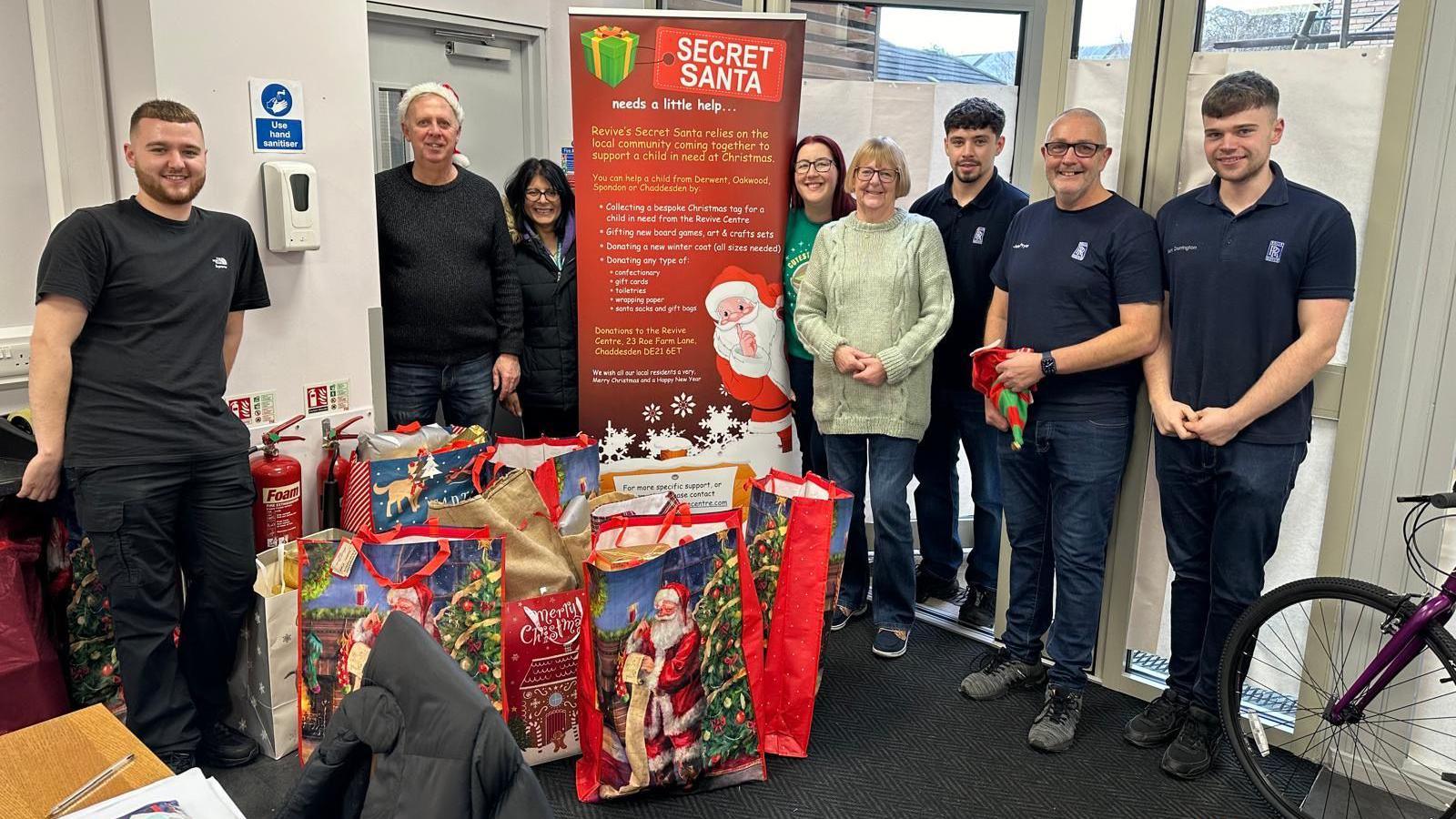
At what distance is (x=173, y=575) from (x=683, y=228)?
1.78 m

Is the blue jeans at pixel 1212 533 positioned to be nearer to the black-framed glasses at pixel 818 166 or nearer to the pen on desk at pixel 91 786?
the black-framed glasses at pixel 818 166

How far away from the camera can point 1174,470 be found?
2.65 metres

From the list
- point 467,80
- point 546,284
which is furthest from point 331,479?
point 467,80

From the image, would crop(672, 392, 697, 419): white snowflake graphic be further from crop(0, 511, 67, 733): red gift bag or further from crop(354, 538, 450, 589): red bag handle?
crop(0, 511, 67, 733): red gift bag

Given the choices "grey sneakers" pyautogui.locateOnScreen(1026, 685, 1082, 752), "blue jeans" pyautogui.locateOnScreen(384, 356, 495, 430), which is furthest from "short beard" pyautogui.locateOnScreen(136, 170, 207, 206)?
"grey sneakers" pyautogui.locateOnScreen(1026, 685, 1082, 752)

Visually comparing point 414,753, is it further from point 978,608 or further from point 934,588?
point 934,588

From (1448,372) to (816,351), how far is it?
1.58 meters

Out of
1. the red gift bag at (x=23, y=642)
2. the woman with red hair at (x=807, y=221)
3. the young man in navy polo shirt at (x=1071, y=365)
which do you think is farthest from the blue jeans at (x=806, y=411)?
the red gift bag at (x=23, y=642)

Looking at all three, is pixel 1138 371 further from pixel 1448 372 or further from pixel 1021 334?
pixel 1448 372

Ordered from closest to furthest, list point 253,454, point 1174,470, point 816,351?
point 1174,470 → point 253,454 → point 816,351

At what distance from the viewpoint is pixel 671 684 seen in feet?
7.87

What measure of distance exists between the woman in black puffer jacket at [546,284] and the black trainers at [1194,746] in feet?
6.67

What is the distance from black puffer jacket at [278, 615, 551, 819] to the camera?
1215 millimetres

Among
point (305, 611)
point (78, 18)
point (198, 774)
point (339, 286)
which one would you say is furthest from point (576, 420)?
point (198, 774)
